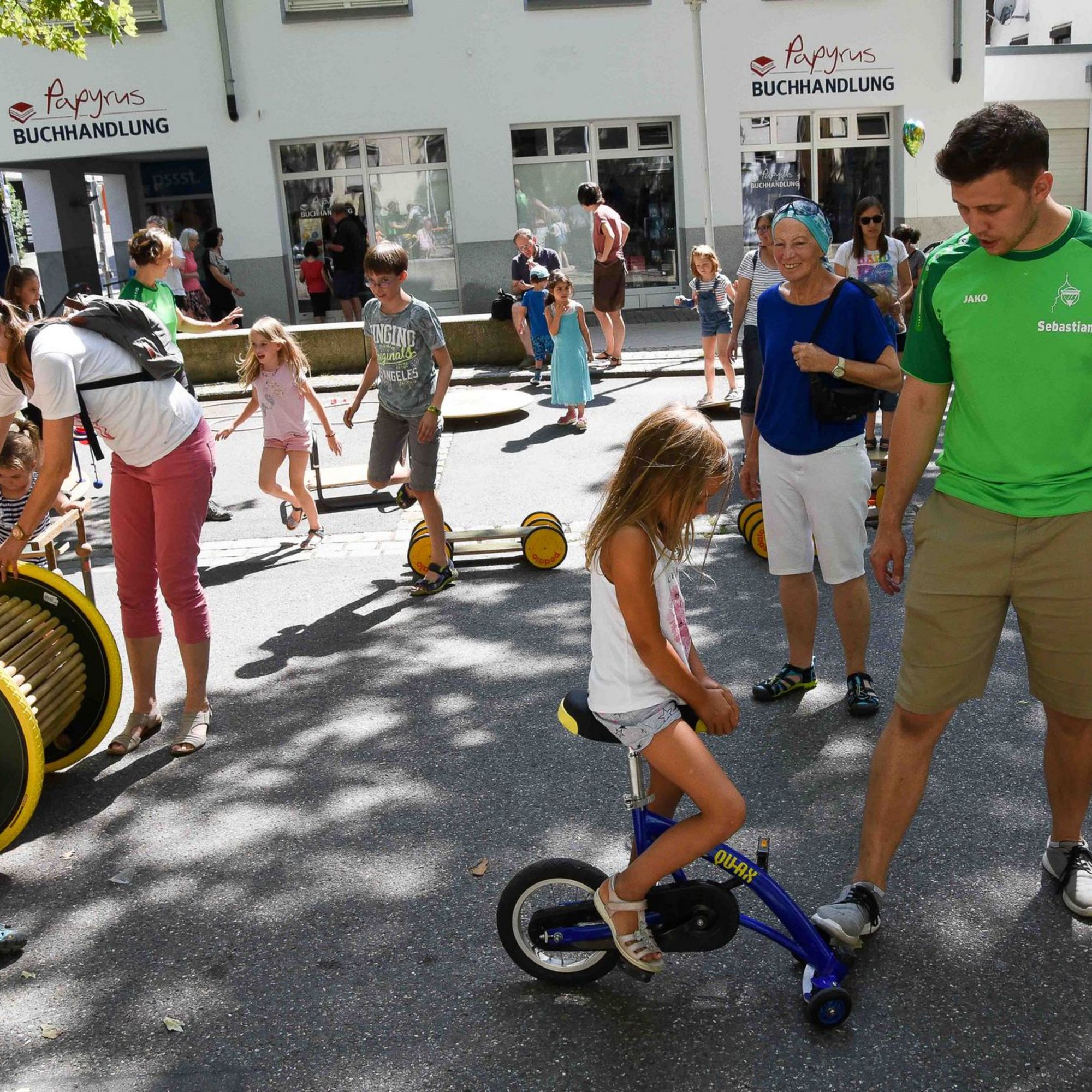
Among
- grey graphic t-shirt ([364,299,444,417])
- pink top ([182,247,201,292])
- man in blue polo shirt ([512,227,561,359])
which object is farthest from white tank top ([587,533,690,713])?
pink top ([182,247,201,292])

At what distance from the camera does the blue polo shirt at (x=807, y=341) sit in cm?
468

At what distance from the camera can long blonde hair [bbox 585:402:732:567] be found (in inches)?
117

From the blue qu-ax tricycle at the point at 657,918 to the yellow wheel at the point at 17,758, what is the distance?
1.78 metres

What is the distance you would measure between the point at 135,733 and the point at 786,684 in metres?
2.66

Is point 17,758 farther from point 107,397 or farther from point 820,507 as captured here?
point 820,507

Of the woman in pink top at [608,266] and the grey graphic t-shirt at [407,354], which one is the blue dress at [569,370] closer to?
the woman in pink top at [608,266]

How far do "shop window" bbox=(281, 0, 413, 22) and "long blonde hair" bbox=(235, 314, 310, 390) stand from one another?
1279cm

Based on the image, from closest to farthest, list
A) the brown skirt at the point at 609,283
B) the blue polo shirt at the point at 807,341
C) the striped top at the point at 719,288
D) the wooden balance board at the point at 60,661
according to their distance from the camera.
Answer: the wooden balance board at the point at 60,661
the blue polo shirt at the point at 807,341
the striped top at the point at 719,288
the brown skirt at the point at 609,283

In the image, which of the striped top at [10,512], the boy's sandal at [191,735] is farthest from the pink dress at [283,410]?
the boy's sandal at [191,735]

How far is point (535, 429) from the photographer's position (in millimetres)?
11664

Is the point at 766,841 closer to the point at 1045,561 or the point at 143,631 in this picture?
the point at 1045,561

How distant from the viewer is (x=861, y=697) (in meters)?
4.92

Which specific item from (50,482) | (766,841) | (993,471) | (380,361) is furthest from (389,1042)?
(380,361)

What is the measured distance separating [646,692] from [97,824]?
8.00 feet
